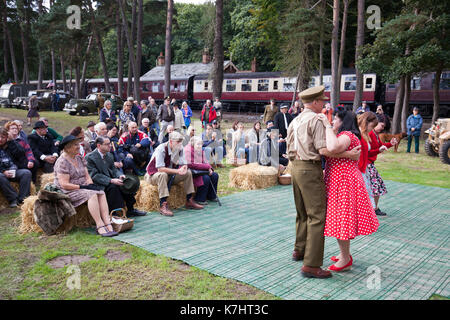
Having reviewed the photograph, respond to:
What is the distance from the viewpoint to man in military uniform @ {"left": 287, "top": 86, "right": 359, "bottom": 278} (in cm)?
406

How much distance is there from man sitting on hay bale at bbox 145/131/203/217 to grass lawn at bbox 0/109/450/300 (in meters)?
1.50

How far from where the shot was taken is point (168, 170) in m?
6.74

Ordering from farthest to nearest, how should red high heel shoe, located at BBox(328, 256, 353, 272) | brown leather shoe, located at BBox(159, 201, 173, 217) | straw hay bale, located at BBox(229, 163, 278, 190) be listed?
1. straw hay bale, located at BBox(229, 163, 278, 190)
2. brown leather shoe, located at BBox(159, 201, 173, 217)
3. red high heel shoe, located at BBox(328, 256, 353, 272)

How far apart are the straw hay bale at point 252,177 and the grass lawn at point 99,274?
164 inches

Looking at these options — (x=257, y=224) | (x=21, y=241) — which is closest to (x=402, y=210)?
(x=257, y=224)

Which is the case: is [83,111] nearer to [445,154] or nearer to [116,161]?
[116,161]

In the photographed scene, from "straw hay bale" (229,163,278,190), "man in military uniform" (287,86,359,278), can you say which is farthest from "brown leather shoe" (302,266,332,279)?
"straw hay bale" (229,163,278,190)

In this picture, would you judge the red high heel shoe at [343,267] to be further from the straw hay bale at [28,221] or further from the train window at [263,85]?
the train window at [263,85]

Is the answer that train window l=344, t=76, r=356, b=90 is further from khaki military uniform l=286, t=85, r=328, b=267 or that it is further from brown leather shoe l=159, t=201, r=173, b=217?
khaki military uniform l=286, t=85, r=328, b=267

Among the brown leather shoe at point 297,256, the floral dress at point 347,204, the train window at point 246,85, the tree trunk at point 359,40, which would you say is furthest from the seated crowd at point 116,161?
the train window at point 246,85

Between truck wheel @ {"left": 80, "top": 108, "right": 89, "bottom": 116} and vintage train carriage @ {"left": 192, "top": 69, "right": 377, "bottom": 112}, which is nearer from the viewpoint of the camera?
vintage train carriage @ {"left": 192, "top": 69, "right": 377, "bottom": 112}

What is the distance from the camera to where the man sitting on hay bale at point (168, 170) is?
671 centimetres

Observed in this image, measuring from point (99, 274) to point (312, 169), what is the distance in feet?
8.17
